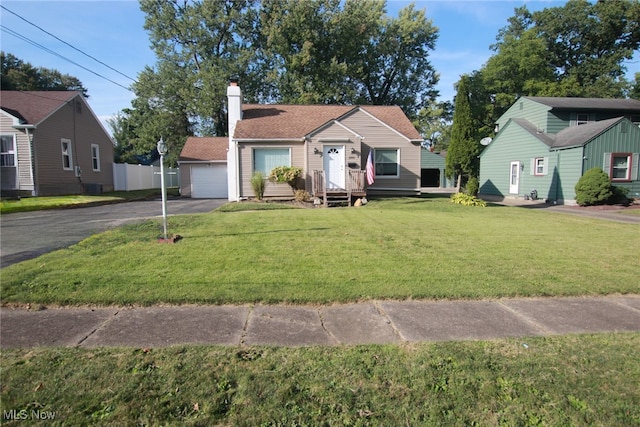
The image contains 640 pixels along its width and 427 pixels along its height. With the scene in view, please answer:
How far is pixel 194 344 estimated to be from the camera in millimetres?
3357

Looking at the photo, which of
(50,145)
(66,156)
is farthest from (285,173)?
(66,156)

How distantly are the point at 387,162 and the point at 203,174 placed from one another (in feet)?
40.9

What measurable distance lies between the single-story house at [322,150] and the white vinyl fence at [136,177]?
7692mm

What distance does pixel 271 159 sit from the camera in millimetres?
17234

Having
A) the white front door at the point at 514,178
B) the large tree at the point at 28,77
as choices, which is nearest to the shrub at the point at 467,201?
the white front door at the point at 514,178

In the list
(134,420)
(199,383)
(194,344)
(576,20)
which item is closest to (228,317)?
(194,344)

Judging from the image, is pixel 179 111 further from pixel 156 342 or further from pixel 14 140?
pixel 156 342

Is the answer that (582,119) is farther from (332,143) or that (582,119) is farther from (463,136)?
(332,143)

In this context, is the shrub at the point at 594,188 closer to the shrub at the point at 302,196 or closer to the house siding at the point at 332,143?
the house siding at the point at 332,143

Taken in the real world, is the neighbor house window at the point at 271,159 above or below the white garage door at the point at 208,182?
above

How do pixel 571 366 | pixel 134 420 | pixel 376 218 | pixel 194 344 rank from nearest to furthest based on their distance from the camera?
pixel 134 420 → pixel 571 366 → pixel 194 344 → pixel 376 218

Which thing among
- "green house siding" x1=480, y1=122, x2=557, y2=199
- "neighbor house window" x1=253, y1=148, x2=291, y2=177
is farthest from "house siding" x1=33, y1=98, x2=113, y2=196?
"green house siding" x1=480, y1=122, x2=557, y2=199

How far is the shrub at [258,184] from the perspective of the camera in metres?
16.1

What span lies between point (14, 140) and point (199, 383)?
67.6 feet
